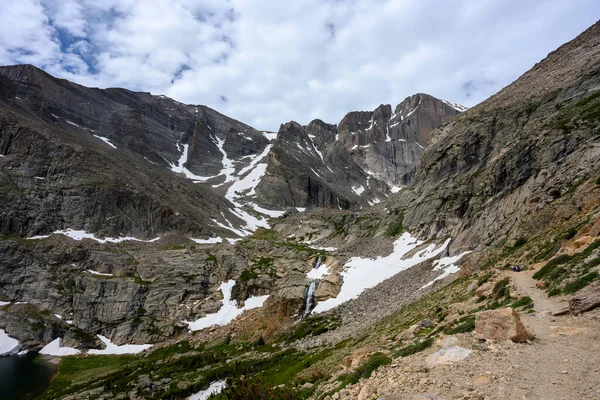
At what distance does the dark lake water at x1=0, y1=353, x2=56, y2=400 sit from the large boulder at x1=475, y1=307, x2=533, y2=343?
63956mm

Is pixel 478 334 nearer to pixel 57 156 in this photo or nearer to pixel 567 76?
pixel 567 76

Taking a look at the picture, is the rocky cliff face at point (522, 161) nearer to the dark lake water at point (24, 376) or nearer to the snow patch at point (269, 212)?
the dark lake water at point (24, 376)

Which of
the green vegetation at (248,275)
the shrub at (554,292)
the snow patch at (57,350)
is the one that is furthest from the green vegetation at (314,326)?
the snow patch at (57,350)

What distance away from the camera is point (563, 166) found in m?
43.8

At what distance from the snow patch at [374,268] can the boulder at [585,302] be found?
146 ft

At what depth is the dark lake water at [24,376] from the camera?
5116 centimetres

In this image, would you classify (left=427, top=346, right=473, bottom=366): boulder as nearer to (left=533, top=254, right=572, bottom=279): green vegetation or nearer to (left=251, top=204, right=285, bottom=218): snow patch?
(left=533, top=254, right=572, bottom=279): green vegetation

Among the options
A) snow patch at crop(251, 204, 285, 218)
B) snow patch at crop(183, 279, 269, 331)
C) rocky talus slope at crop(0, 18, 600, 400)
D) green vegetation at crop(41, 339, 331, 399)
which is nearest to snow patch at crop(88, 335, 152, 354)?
rocky talus slope at crop(0, 18, 600, 400)

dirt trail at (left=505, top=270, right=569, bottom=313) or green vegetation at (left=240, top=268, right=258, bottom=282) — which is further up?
green vegetation at (left=240, top=268, right=258, bottom=282)

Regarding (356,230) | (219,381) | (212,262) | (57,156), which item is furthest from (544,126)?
(57,156)

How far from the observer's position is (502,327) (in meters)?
12.8

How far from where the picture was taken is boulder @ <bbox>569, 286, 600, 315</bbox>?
13.0m

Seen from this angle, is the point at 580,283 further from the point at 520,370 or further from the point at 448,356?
the point at 520,370

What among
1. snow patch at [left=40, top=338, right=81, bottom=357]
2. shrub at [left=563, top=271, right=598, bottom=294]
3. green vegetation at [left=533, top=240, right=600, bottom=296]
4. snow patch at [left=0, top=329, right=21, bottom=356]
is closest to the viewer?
shrub at [left=563, top=271, right=598, bottom=294]
